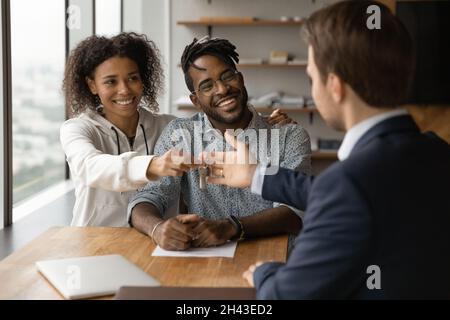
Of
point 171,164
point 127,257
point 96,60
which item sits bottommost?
point 127,257

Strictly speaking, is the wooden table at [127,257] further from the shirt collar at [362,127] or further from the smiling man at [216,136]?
the shirt collar at [362,127]

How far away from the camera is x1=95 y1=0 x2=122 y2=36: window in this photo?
5805 mm

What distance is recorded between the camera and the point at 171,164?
1795 mm

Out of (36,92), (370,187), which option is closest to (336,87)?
(370,187)

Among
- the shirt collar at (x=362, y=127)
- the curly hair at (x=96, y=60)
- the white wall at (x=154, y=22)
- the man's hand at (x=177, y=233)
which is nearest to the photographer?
the shirt collar at (x=362, y=127)

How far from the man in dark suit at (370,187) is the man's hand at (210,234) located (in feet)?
1.80

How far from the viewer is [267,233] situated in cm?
189

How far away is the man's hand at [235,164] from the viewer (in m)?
1.61

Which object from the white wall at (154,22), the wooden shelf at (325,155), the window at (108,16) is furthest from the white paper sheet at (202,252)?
the white wall at (154,22)

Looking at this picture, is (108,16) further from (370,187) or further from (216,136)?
(370,187)

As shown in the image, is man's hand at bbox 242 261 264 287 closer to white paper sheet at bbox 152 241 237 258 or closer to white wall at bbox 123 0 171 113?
white paper sheet at bbox 152 241 237 258

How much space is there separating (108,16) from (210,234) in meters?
4.82

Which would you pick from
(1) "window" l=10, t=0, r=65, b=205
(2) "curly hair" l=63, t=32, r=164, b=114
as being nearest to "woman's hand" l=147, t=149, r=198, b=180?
(2) "curly hair" l=63, t=32, r=164, b=114
